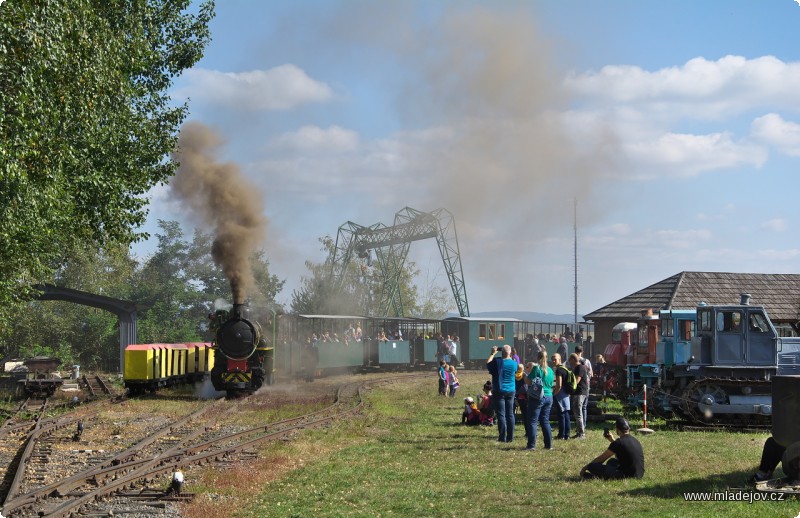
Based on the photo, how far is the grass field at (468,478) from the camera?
10016 millimetres

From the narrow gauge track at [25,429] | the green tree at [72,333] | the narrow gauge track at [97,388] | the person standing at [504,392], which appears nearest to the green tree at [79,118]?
the narrow gauge track at [25,429]

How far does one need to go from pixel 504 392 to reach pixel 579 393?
1589 mm

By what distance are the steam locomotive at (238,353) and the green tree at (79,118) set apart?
13.1 feet

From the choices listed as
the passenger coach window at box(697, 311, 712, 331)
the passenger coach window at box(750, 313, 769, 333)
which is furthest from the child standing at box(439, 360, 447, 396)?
the passenger coach window at box(750, 313, 769, 333)

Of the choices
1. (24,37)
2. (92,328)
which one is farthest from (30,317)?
(24,37)

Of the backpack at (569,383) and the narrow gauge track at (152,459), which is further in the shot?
the backpack at (569,383)

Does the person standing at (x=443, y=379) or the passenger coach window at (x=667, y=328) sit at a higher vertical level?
the passenger coach window at (x=667, y=328)

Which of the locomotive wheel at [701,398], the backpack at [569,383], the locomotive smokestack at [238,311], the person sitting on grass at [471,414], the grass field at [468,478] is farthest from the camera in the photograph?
the locomotive smokestack at [238,311]

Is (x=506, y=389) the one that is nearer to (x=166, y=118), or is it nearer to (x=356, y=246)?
(x=166, y=118)

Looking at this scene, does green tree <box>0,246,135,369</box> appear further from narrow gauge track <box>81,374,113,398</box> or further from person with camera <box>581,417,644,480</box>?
person with camera <box>581,417,644,480</box>

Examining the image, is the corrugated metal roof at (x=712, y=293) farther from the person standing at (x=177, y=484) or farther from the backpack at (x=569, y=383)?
the person standing at (x=177, y=484)

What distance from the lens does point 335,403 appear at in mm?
23859

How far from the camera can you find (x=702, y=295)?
3884 centimetres

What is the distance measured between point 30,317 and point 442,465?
45.2m
